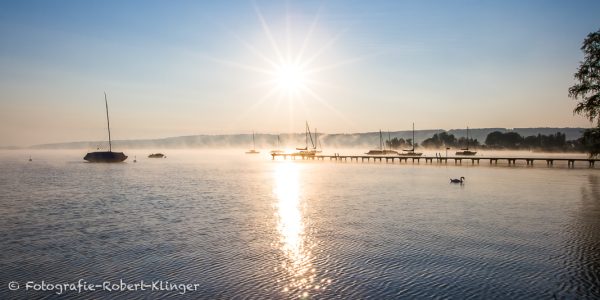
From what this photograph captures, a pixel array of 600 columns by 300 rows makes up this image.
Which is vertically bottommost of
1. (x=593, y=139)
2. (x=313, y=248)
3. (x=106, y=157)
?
(x=313, y=248)

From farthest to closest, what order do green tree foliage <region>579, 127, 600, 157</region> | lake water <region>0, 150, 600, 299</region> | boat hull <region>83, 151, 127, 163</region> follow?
boat hull <region>83, 151, 127, 163</region>
green tree foliage <region>579, 127, 600, 157</region>
lake water <region>0, 150, 600, 299</region>

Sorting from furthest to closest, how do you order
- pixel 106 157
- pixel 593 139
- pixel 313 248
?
pixel 106 157 < pixel 593 139 < pixel 313 248

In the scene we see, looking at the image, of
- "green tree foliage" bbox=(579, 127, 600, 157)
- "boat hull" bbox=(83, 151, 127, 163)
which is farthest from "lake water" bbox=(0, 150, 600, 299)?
"boat hull" bbox=(83, 151, 127, 163)

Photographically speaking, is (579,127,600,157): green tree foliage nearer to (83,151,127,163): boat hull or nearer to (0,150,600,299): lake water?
(0,150,600,299): lake water

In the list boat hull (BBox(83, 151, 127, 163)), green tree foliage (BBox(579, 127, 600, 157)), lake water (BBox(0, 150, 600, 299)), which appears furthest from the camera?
boat hull (BBox(83, 151, 127, 163))

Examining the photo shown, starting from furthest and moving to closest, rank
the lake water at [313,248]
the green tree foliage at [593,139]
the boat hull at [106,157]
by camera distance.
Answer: the boat hull at [106,157] < the green tree foliage at [593,139] < the lake water at [313,248]

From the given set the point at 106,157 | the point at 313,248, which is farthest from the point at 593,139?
the point at 106,157

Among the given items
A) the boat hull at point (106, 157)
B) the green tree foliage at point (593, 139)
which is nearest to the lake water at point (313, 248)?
the green tree foliage at point (593, 139)

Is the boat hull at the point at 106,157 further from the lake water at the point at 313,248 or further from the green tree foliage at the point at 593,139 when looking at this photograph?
the green tree foliage at the point at 593,139

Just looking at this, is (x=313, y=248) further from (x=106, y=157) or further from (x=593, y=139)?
(x=106, y=157)

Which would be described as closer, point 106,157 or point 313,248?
point 313,248

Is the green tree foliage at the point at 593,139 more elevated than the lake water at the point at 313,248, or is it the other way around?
the green tree foliage at the point at 593,139

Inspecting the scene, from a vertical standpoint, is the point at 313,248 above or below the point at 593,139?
below

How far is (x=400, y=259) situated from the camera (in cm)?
1577
